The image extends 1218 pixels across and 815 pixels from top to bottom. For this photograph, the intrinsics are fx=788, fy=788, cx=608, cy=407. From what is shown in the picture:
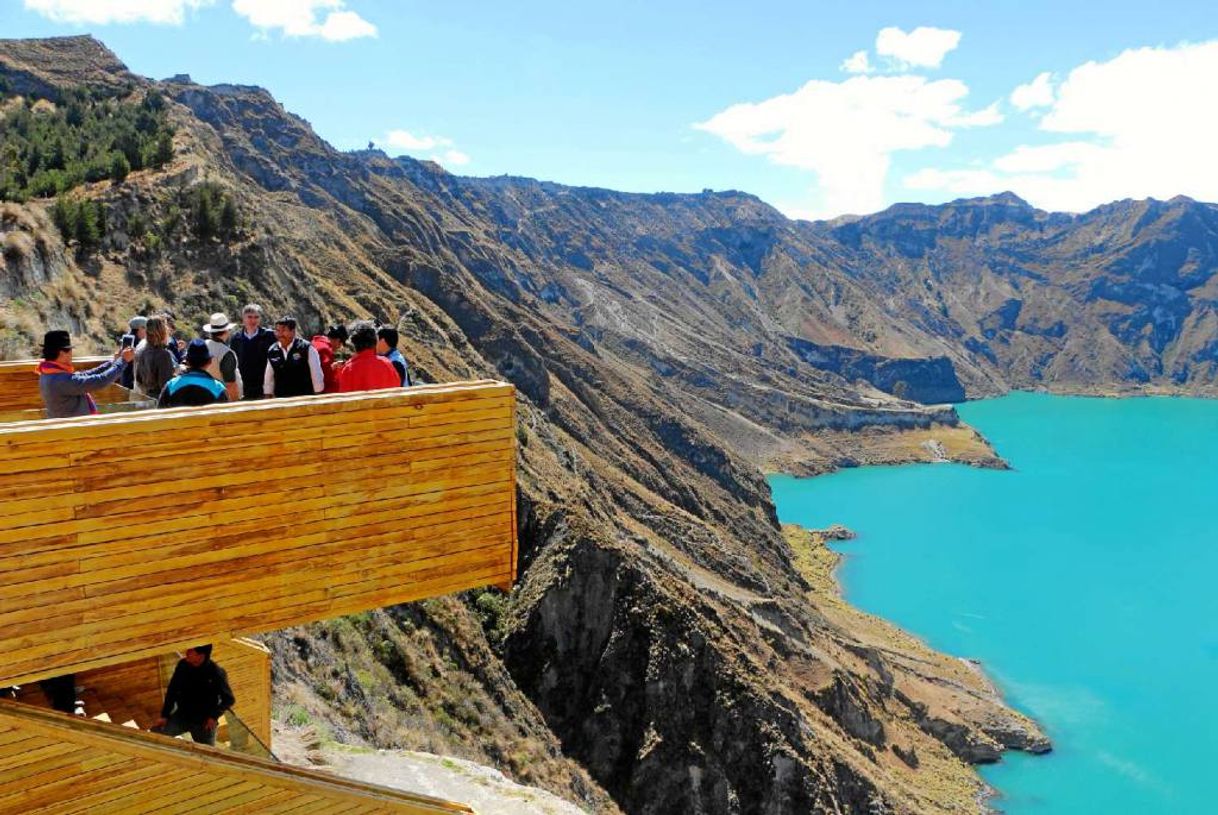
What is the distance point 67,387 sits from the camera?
23.9 feet

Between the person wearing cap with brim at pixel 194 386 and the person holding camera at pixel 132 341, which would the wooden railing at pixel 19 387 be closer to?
the person holding camera at pixel 132 341

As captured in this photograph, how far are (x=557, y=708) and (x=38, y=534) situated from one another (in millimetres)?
23008

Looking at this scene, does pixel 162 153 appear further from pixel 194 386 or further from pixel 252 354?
pixel 194 386

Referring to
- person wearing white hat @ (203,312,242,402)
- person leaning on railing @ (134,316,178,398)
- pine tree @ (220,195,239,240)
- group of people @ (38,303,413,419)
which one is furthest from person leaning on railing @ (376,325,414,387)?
pine tree @ (220,195,239,240)

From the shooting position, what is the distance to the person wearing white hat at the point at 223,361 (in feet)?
26.4

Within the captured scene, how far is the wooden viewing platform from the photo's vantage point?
6309 mm

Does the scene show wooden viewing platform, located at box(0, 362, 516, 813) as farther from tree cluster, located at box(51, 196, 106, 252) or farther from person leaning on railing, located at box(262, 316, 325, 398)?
tree cluster, located at box(51, 196, 106, 252)

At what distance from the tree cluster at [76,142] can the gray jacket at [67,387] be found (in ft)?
97.3

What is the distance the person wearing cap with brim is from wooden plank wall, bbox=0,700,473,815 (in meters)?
2.74

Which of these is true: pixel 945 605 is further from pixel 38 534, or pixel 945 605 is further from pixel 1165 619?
pixel 38 534

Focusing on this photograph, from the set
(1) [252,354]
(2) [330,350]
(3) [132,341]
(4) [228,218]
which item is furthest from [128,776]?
(4) [228,218]

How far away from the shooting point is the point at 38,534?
627 cm

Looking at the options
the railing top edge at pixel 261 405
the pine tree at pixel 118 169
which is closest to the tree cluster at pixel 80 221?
the pine tree at pixel 118 169

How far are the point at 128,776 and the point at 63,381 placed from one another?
3.56 meters
